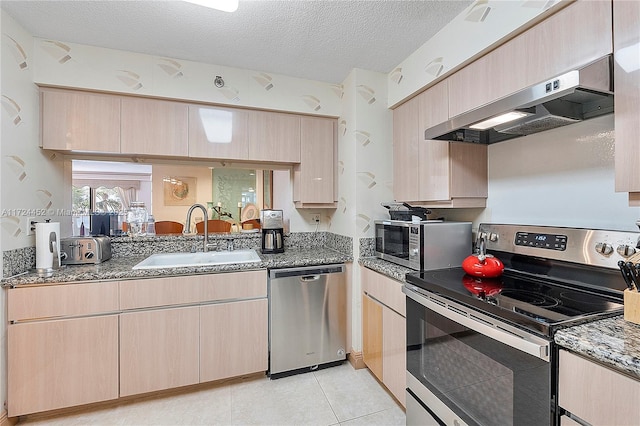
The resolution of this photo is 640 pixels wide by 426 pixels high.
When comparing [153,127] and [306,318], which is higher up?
[153,127]

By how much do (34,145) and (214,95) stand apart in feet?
4.03

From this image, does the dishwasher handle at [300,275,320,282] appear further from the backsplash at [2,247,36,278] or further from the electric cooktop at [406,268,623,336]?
the backsplash at [2,247,36,278]

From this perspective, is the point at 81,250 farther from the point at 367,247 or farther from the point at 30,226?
the point at 367,247

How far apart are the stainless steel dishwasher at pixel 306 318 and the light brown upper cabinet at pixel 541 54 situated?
1496 millimetres

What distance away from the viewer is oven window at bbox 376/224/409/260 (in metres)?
1.91

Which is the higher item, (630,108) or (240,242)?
(630,108)

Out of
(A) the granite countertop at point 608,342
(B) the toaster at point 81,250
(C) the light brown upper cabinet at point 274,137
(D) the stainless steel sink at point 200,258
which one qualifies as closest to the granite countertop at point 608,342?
(A) the granite countertop at point 608,342

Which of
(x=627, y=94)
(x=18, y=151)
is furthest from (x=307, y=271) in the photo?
(x=18, y=151)

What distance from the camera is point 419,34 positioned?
1.89 m

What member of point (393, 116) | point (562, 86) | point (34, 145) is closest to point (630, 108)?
point (562, 86)

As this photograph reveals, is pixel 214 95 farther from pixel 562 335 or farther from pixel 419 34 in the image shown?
pixel 562 335

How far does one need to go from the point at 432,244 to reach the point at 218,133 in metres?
1.82

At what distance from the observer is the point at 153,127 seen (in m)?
2.20

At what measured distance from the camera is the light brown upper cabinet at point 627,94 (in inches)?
38.8
